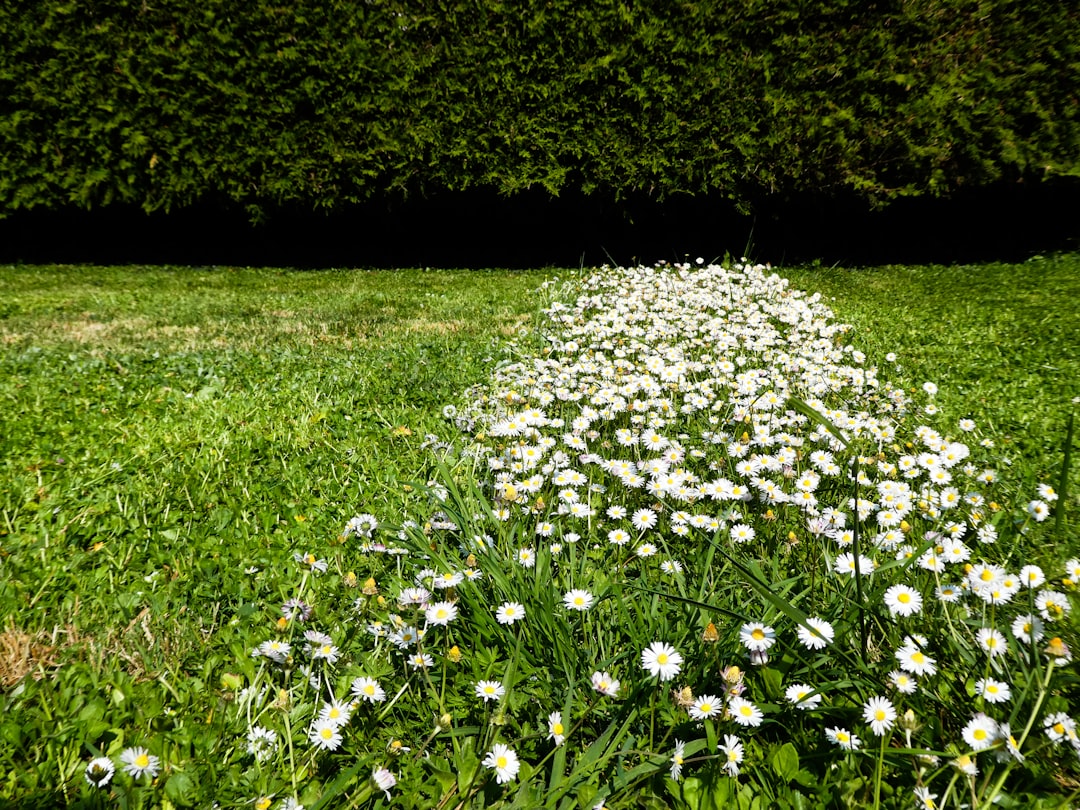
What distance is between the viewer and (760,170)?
7.14 meters

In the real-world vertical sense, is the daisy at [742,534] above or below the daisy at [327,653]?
above

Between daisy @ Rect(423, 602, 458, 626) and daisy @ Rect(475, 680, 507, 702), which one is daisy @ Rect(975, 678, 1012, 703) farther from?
daisy @ Rect(423, 602, 458, 626)

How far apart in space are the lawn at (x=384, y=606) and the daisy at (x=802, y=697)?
30 millimetres

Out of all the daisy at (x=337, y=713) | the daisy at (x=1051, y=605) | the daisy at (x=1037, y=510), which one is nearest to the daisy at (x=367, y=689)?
the daisy at (x=337, y=713)

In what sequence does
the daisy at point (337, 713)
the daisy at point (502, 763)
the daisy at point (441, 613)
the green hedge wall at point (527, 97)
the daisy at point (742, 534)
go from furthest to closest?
1. the green hedge wall at point (527, 97)
2. the daisy at point (742, 534)
3. the daisy at point (441, 613)
4. the daisy at point (337, 713)
5. the daisy at point (502, 763)

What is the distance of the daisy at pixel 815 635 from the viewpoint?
4.57 ft

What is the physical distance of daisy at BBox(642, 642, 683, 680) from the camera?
4.67 ft

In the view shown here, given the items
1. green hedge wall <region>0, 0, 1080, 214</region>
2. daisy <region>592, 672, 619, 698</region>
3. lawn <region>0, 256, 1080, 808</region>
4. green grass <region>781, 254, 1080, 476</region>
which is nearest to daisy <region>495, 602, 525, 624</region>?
lawn <region>0, 256, 1080, 808</region>

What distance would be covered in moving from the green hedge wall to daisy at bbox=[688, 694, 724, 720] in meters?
6.81

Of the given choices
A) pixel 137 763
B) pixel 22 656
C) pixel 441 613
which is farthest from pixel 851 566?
pixel 22 656

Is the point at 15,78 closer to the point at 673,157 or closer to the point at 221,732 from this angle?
the point at 673,157

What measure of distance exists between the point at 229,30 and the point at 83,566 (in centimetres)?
754

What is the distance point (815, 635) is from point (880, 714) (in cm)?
21

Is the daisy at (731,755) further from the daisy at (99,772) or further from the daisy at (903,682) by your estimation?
the daisy at (99,772)
